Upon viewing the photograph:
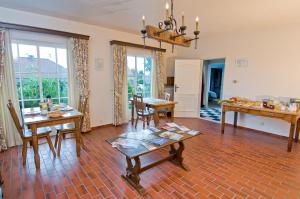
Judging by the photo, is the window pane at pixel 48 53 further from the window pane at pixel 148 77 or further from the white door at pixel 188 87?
the white door at pixel 188 87

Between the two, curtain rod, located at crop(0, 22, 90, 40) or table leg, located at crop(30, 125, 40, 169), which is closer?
table leg, located at crop(30, 125, 40, 169)

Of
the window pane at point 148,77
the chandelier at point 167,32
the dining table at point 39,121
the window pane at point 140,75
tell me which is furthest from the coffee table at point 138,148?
the window pane at point 148,77

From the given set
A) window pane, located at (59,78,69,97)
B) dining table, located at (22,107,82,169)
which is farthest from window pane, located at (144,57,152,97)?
dining table, located at (22,107,82,169)

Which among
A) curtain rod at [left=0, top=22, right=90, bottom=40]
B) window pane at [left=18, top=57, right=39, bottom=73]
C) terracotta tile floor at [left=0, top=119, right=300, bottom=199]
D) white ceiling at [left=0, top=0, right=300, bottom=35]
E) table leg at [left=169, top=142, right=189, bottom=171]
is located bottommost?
terracotta tile floor at [left=0, top=119, right=300, bottom=199]

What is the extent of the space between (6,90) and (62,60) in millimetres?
1212

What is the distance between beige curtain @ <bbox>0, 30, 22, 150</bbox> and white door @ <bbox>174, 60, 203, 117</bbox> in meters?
4.27

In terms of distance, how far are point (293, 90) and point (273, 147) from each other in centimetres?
A: 142

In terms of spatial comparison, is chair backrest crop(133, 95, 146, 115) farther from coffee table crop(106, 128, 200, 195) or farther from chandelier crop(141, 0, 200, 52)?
chandelier crop(141, 0, 200, 52)

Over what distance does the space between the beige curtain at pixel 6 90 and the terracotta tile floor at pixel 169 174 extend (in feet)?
0.85

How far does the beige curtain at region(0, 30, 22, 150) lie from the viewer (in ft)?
9.48

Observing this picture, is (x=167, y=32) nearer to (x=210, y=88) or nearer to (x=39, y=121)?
(x=39, y=121)

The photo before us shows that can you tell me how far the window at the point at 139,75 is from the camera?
16.0 ft

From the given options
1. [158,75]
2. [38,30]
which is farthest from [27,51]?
[158,75]

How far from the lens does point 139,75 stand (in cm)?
512
